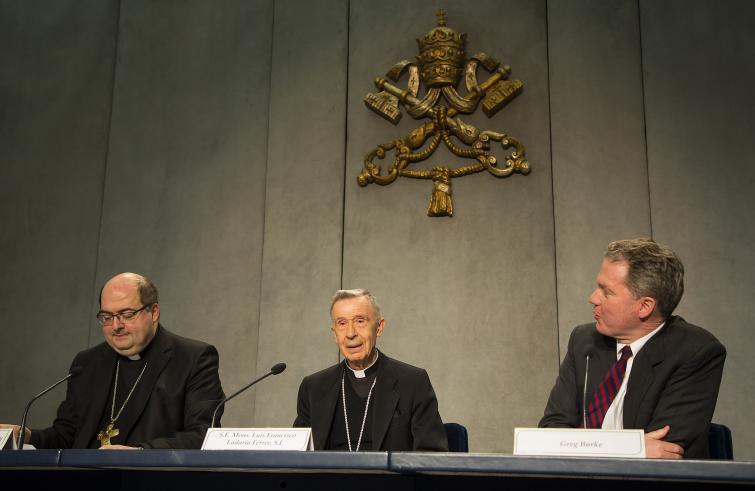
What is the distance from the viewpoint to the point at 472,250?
16.0ft

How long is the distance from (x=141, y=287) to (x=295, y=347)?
149 cm

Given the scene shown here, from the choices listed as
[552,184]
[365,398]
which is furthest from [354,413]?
[552,184]

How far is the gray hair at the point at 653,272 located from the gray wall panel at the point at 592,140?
1554 mm

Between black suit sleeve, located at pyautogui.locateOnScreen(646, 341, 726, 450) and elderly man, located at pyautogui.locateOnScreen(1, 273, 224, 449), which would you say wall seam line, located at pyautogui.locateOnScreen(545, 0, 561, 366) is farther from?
elderly man, located at pyautogui.locateOnScreen(1, 273, 224, 449)

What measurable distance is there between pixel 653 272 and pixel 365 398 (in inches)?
54.3

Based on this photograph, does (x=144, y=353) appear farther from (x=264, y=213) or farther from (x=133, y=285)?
(x=264, y=213)

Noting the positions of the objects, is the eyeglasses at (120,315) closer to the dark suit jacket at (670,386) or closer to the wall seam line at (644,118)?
the dark suit jacket at (670,386)

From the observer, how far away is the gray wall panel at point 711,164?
4.45 meters

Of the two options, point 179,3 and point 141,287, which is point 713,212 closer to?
point 141,287

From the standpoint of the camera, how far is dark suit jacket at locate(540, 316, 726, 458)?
2857mm

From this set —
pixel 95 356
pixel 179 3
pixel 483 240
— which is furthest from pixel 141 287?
pixel 179 3

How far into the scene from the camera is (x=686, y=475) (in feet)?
6.19

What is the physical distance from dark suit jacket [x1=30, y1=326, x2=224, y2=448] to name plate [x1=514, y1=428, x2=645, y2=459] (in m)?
1.55

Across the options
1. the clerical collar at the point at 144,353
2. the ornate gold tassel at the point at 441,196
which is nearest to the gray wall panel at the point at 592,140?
the ornate gold tassel at the point at 441,196
